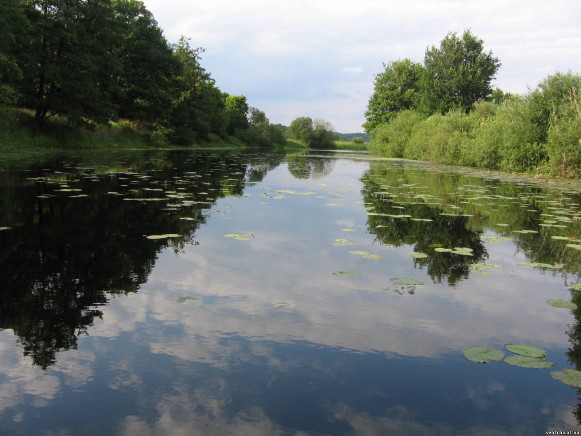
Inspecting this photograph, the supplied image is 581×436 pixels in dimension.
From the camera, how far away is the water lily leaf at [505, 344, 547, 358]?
285 centimetres

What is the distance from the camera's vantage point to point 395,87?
6225cm

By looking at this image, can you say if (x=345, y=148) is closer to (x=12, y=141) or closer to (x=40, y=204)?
(x=12, y=141)

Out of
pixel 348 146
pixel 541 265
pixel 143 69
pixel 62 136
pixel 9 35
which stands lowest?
pixel 541 265

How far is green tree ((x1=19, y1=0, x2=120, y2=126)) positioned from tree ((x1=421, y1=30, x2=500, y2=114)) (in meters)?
33.2

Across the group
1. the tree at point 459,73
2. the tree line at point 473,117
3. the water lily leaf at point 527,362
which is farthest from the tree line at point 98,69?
the tree at point 459,73

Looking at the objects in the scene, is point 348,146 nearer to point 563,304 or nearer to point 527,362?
point 563,304

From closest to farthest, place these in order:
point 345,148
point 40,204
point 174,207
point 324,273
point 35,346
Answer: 1. point 35,346
2. point 324,273
3. point 40,204
4. point 174,207
5. point 345,148

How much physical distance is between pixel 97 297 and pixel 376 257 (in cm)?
318

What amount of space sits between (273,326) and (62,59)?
27866 mm

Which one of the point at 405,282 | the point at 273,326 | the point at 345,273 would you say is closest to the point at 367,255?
the point at 345,273

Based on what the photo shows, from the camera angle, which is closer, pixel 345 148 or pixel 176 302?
pixel 176 302

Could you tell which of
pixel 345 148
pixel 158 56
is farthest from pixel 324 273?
pixel 345 148

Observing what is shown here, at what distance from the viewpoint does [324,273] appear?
179 inches

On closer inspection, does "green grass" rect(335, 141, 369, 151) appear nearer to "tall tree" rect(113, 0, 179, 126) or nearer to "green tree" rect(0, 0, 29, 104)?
"tall tree" rect(113, 0, 179, 126)
